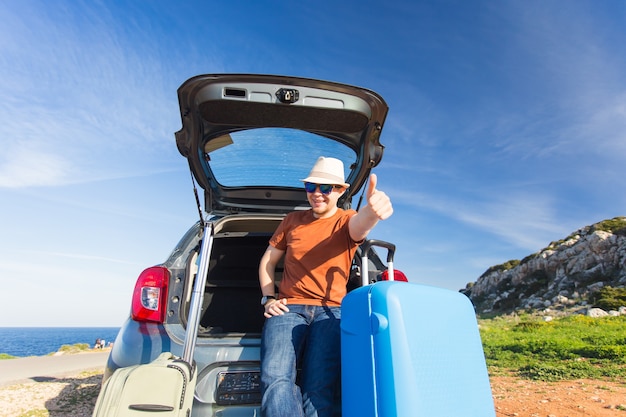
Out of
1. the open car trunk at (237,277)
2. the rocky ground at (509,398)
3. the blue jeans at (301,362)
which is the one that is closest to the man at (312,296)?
the blue jeans at (301,362)

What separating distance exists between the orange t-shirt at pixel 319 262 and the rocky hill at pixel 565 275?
3342 centimetres

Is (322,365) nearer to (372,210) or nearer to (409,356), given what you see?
(409,356)

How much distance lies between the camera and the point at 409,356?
1.68 m

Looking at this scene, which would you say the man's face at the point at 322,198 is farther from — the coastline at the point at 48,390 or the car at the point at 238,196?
the coastline at the point at 48,390

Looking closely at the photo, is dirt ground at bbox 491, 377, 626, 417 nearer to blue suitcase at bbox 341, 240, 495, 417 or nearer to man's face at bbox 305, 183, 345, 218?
blue suitcase at bbox 341, 240, 495, 417

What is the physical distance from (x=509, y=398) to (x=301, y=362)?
513 centimetres

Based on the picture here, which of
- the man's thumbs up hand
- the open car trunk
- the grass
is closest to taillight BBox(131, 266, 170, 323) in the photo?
the open car trunk

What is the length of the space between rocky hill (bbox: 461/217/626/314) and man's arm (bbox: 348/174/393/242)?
33.6 metres

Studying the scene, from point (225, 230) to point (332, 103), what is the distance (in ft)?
4.98

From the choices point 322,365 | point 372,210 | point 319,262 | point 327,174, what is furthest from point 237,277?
point 372,210

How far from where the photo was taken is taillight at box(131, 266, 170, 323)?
2.40 metres

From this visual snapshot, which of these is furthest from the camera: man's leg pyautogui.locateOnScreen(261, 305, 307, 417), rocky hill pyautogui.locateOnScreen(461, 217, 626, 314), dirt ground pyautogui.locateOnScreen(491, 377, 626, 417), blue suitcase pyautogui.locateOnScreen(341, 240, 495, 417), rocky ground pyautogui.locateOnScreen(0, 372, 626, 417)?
rocky hill pyautogui.locateOnScreen(461, 217, 626, 314)

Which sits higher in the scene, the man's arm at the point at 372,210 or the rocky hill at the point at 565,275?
the rocky hill at the point at 565,275

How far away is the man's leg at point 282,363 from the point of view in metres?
2.00
